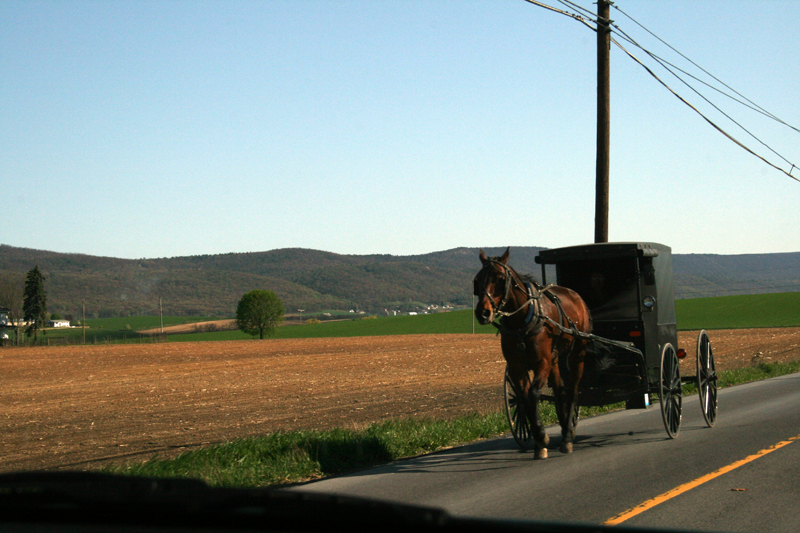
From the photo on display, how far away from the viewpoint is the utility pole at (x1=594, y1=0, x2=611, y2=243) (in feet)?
44.2

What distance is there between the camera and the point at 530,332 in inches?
333

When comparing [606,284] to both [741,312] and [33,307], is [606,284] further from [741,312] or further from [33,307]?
[33,307]

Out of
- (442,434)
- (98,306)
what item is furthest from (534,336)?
(98,306)

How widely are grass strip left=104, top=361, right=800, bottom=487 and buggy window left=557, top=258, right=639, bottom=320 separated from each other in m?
2.34

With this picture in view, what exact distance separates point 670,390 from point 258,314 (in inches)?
3238

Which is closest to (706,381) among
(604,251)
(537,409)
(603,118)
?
(604,251)

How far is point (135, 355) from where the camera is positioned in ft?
179

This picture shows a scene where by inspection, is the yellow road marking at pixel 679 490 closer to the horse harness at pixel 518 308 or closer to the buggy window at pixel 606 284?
the horse harness at pixel 518 308

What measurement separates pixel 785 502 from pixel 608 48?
10.2 m

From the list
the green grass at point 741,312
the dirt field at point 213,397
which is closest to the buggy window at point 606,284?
the dirt field at point 213,397

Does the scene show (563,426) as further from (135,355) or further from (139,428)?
(135,355)

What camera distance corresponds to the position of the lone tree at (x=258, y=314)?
8944 centimetres

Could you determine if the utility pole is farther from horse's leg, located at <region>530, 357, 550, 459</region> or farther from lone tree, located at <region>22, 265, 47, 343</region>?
lone tree, located at <region>22, 265, 47, 343</region>

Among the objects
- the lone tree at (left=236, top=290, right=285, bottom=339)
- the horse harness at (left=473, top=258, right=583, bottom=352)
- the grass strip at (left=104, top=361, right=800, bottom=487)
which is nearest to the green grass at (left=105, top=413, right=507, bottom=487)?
the grass strip at (left=104, top=361, right=800, bottom=487)
